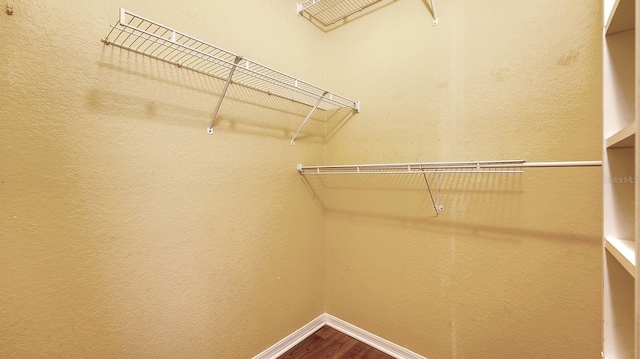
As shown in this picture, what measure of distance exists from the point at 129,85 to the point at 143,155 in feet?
0.88

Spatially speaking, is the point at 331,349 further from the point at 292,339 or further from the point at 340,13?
the point at 340,13

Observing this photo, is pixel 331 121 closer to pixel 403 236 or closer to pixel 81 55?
pixel 403 236

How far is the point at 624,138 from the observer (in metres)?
0.58

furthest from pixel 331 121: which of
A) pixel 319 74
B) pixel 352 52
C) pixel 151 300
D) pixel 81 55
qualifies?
pixel 151 300

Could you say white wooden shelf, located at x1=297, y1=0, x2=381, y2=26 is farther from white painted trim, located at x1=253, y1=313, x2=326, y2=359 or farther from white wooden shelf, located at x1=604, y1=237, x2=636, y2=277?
white painted trim, located at x1=253, y1=313, x2=326, y2=359

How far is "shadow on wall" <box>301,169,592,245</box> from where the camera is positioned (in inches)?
46.5

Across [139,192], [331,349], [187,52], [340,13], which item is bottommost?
[331,349]

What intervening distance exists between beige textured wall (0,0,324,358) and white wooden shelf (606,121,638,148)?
1316mm

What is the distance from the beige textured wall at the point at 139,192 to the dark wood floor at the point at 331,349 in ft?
0.51

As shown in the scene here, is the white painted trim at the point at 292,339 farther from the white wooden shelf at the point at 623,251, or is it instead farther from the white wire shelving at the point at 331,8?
the white wire shelving at the point at 331,8

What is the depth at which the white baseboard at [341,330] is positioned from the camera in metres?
1.50

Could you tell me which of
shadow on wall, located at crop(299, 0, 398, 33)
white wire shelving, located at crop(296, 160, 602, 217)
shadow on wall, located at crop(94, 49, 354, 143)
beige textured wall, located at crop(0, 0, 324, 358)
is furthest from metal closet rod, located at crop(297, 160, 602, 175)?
shadow on wall, located at crop(299, 0, 398, 33)

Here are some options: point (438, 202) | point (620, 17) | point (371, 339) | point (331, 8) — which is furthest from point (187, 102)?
point (371, 339)

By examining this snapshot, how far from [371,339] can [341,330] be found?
0.73 ft
